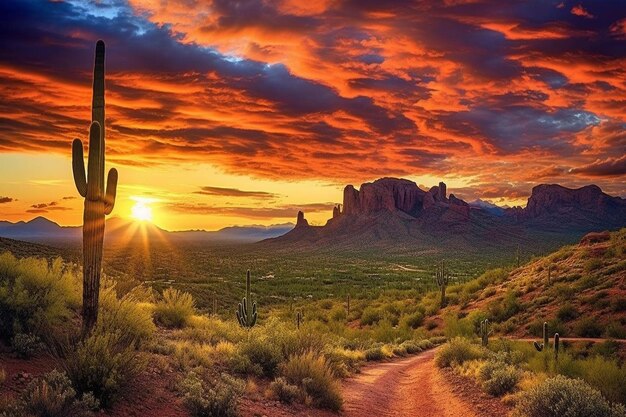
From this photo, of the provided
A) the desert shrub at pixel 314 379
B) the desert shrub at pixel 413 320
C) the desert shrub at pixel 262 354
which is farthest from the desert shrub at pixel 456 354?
the desert shrub at pixel 413 320

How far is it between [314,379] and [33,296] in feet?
19.7

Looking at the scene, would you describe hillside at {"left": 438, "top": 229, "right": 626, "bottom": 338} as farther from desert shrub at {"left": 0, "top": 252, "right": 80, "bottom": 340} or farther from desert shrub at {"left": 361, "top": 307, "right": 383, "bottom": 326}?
desert shrub at {"left": 0, "top": 252, "right": 80, "bottom": 340}

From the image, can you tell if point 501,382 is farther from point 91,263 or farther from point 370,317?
point 370,317

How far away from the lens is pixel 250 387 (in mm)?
10406

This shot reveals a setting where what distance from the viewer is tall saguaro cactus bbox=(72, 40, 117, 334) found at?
9.88 meters

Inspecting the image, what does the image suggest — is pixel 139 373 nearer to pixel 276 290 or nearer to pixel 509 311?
pixel 509 311

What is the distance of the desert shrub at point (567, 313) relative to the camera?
2970cm

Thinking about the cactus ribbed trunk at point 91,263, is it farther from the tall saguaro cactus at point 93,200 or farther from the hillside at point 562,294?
the hillside at point 562,294

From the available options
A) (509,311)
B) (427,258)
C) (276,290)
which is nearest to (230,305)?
(276,290)

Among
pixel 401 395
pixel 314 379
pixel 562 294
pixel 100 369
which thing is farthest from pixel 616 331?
pixel 100 369

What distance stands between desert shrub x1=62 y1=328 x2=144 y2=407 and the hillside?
25.4 m

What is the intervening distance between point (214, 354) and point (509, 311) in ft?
88.5

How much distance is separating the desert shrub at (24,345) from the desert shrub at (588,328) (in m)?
26.9

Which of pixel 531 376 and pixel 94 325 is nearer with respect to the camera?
pixel 94 325
